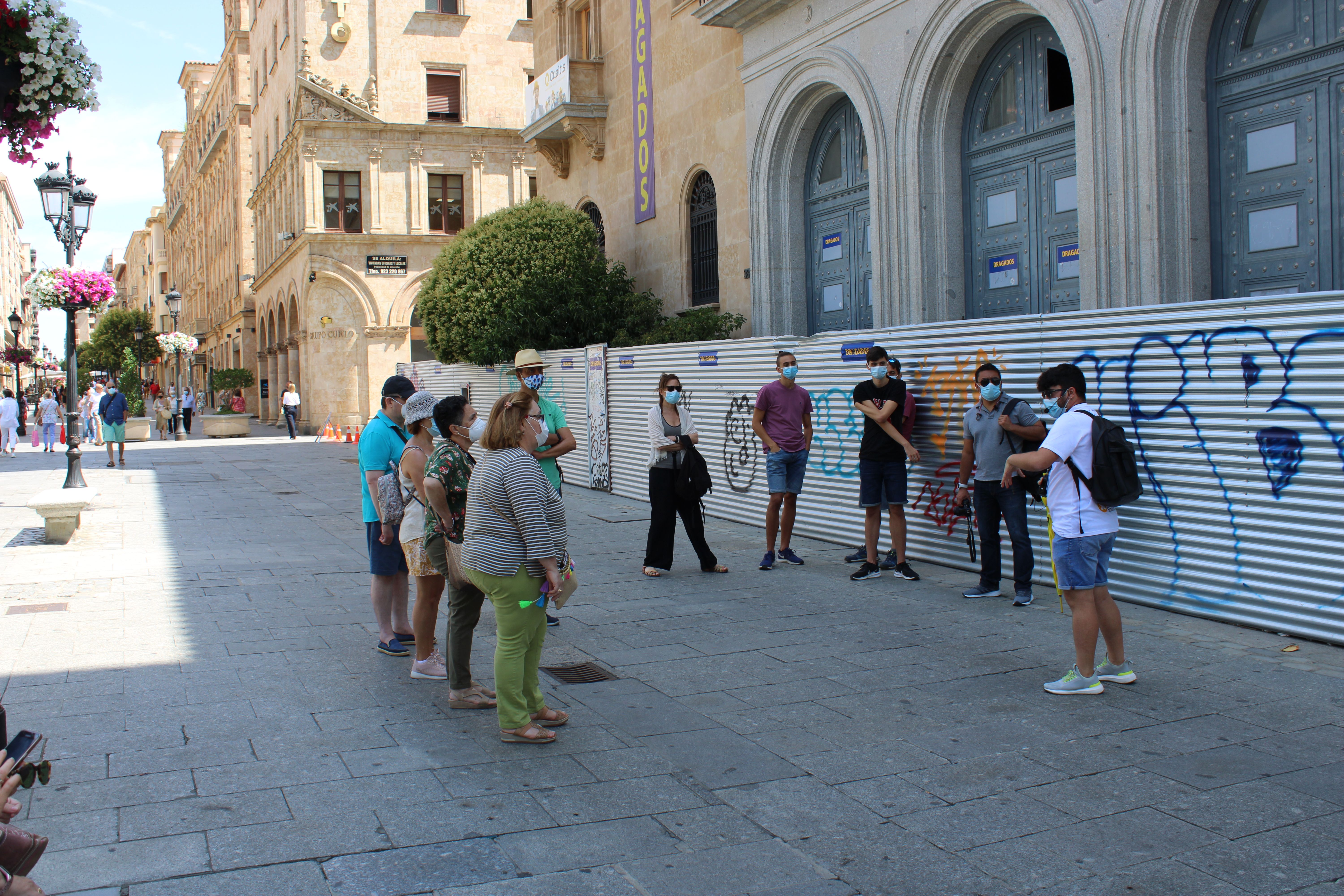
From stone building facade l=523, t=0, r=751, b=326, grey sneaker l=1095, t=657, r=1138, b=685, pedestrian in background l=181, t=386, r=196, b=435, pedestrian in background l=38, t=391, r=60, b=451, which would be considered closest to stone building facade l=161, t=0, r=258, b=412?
pedestrian in background l=181, t=386, r=196, b=435

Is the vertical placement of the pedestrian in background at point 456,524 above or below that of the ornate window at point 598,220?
below

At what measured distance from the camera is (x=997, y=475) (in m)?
8.07

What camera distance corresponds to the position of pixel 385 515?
6551 millimetres

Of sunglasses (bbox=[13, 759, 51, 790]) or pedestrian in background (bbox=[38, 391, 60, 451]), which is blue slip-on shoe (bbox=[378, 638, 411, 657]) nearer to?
sunglasses (bbox=[13, 759, 51, 790])

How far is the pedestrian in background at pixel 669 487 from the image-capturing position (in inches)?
374

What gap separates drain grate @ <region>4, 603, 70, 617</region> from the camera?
27.3 ft

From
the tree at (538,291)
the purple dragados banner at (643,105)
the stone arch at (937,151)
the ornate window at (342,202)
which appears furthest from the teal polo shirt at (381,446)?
the ornate window at (342,202)

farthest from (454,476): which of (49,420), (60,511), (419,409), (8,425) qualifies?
(49,420)

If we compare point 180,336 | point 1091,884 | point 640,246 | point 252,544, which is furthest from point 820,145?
point 180,336

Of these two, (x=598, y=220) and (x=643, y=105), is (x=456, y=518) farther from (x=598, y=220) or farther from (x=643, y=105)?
(x=598, y=220)

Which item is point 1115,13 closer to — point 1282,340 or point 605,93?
point 1282,340

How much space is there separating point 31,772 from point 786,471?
7545mm

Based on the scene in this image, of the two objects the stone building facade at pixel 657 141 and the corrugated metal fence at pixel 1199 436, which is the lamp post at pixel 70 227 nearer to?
the stone building facade at pixel 657 141

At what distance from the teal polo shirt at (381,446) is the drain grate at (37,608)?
3.42m
